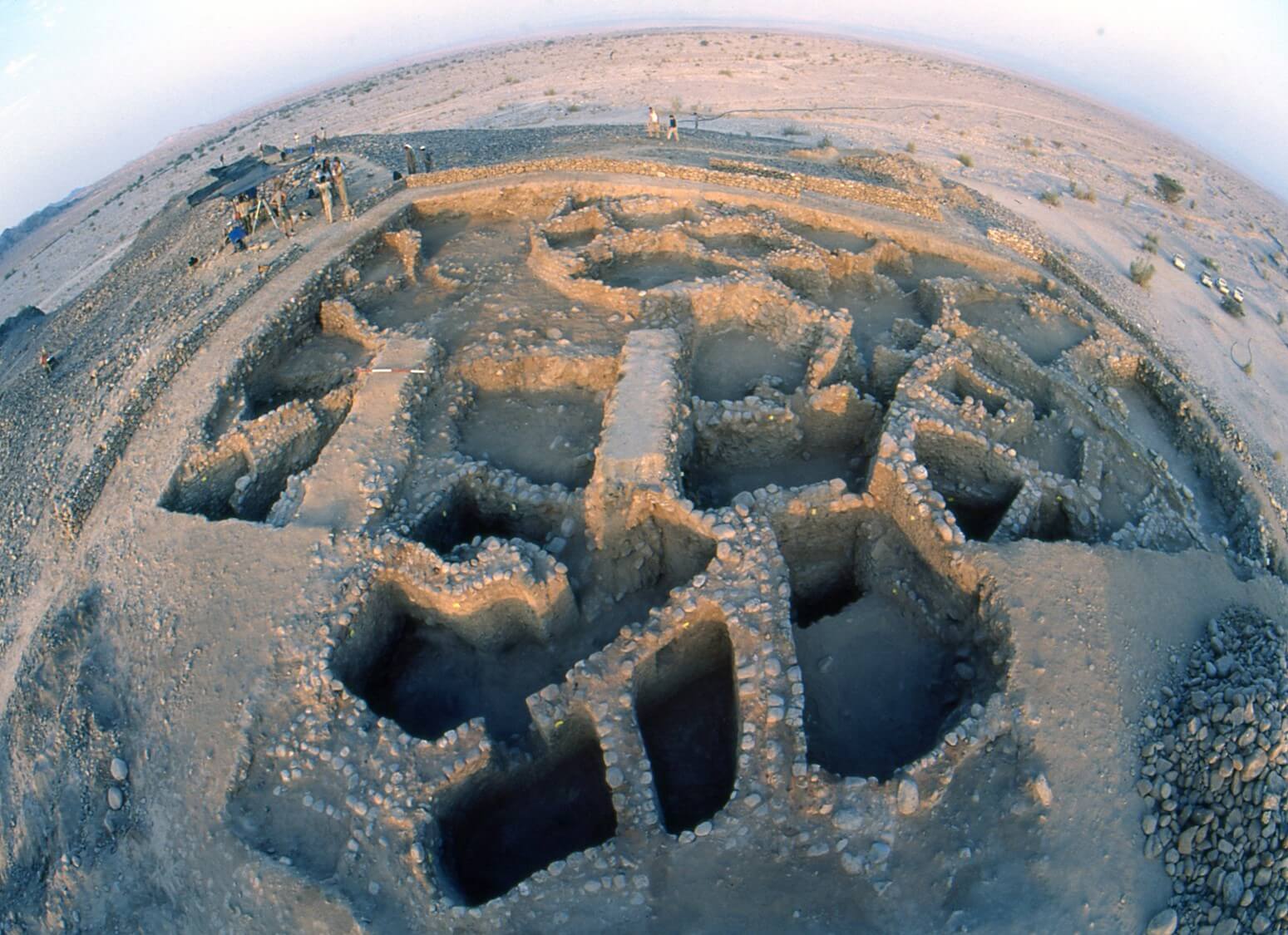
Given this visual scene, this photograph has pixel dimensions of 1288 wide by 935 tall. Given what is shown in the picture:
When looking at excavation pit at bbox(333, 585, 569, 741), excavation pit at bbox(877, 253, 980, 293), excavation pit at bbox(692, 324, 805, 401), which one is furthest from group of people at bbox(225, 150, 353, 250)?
excavation pit at bbox(877, 253, 980, 293)

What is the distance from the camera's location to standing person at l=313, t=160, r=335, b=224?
14.9 m

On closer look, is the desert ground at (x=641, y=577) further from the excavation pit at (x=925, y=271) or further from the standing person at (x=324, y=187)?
the standing person at (x=324, y=187)

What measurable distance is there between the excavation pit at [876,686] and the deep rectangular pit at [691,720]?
2.87 ft

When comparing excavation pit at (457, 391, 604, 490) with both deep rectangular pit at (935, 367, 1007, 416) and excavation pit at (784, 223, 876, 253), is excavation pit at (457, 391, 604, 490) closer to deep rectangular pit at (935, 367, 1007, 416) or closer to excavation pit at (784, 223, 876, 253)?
deep rectangular pit at (935, 367, 1007, 416)

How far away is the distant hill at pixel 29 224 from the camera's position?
1157 inches

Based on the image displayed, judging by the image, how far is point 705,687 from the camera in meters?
8.59

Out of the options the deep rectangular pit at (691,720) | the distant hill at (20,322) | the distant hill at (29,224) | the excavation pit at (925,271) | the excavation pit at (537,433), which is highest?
the distant hill at (29,224)

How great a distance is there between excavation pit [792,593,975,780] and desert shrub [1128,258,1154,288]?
1363cm

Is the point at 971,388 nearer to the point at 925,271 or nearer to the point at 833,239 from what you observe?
the point at 925,271

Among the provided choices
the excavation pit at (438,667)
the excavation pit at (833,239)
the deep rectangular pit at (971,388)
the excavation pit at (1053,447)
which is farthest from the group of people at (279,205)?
the excavation pit at (1053,447)

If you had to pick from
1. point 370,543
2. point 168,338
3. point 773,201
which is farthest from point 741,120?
point 370,543

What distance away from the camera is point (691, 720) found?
8.35 m

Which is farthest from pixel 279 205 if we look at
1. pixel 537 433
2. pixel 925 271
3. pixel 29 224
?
pixel 29 224

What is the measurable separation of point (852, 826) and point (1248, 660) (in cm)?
412
